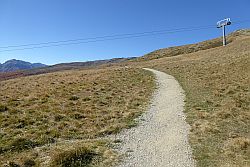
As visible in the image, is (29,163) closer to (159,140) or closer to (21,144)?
(21,144)

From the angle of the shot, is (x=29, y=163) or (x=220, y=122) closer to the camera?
(x=29, y=163)

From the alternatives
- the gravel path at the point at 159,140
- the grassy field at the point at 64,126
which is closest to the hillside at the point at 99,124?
the grassy field at the point at 64,126

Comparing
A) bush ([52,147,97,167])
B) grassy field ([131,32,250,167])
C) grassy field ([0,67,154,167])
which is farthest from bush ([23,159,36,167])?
grassy field ([131,32,250,167])

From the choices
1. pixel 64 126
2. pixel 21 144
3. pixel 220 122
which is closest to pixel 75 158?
pixel 21 144

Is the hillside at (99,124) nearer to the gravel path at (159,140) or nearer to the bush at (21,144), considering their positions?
the bush at (21,144)

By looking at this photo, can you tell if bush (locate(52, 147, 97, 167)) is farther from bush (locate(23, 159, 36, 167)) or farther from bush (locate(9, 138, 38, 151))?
bush (locate(9, 138, 38, 151))

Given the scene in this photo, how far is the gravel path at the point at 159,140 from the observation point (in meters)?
9.81

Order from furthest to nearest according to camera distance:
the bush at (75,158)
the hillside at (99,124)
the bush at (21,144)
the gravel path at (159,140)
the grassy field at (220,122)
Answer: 1. the bush at (21,144)
2. the hillside at (99,124)
3. the grassy field at (220,122)
4. the gravel path at (159,140)
5. the bush at (75,158)

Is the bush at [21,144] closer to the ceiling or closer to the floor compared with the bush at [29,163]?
closer to the ceiling

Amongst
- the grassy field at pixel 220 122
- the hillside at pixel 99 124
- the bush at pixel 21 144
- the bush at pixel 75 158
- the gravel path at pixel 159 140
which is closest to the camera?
the bush at pixel 75 158

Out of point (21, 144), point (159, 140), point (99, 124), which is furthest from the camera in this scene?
point (99, 124)

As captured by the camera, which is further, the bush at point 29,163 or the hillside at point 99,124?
the hillside at point 99,124

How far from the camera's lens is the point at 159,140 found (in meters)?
12.0

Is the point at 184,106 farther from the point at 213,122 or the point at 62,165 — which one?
the point at 62,165
